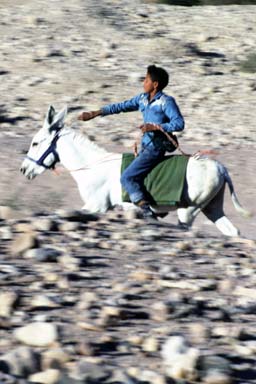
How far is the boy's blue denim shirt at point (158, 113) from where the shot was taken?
1309 centimetres

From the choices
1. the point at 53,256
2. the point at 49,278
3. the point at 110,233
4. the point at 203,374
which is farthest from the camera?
the point at 110,233

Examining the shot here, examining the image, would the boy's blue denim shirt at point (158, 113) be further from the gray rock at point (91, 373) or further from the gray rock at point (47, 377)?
the gray rock at point (47, 377)

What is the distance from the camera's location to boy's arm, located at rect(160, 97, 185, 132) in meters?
13.0

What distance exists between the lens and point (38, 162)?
14.6m

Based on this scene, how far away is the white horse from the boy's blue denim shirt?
0.46 m

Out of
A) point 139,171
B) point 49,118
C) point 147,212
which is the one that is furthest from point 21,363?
point 49,118

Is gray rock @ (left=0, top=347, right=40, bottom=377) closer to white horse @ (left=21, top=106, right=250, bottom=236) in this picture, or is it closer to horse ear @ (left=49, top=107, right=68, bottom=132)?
white horse @ (left=21, top=106, right=250, bottom=236)

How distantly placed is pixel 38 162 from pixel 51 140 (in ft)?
1.25

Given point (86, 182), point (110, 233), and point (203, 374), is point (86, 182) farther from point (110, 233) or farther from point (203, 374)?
point (203, 374)

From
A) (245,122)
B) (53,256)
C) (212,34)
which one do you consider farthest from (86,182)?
(212,34)

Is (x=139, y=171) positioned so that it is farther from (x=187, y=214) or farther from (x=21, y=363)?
(x=21, y=363)

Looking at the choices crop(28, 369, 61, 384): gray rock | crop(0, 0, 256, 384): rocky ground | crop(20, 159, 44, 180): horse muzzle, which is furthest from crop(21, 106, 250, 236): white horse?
crop(28, 369, 61, 384): gray rock

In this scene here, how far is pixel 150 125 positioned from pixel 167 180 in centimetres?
67

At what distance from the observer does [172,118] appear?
13.1m
